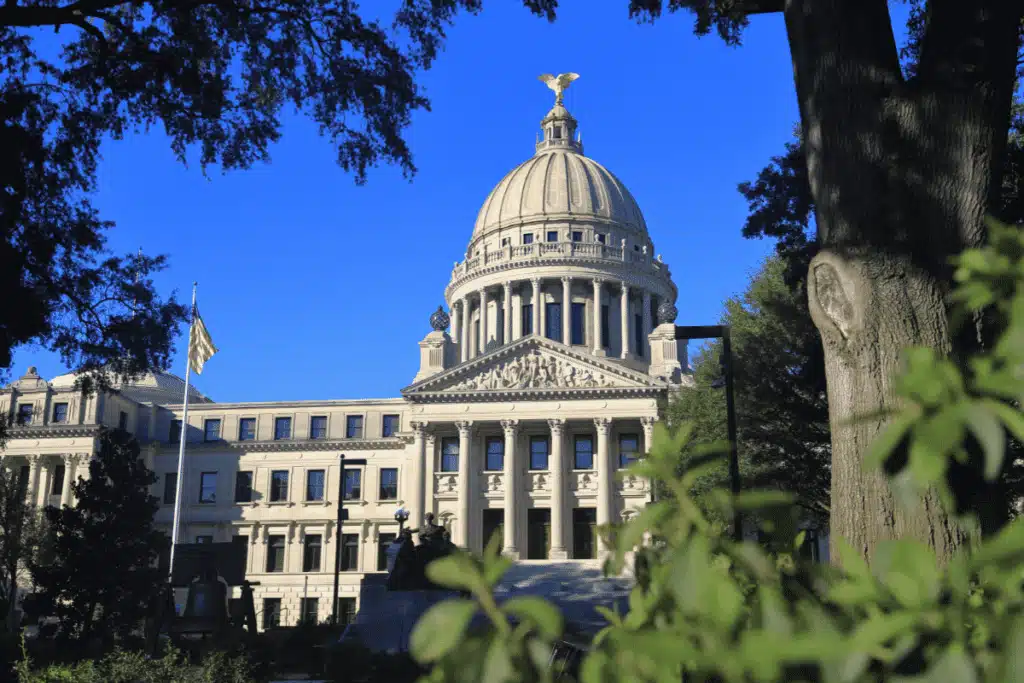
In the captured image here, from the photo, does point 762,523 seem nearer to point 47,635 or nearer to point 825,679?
point 825,679

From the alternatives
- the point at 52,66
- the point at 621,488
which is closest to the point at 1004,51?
the point at 52,66

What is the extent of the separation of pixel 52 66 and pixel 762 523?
18.4 meters

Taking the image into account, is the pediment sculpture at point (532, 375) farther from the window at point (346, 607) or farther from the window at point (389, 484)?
the window at point (346, 607)

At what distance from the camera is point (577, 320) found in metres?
87.1

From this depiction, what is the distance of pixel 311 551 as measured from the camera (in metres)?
80.8

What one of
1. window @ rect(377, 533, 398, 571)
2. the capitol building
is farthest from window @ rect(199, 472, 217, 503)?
window @ rect(377, 533, 398, 571)

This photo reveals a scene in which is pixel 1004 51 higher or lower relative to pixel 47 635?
higher

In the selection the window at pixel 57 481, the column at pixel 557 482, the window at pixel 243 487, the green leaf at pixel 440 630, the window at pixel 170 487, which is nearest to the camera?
the green leaf at pixel 440 630

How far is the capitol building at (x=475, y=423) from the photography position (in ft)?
225

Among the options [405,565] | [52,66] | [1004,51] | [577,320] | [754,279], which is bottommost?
[405,565]

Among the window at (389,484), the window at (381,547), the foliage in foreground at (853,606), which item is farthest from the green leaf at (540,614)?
the window at (389,484)

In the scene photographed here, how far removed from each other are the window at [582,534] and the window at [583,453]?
9.96ft

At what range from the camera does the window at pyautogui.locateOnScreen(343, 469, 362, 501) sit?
3159 inches

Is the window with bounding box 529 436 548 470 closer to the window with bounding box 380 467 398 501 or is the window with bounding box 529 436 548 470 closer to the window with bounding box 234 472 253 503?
the window with bounding box 380 467 398 501
